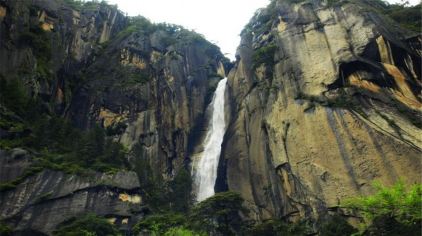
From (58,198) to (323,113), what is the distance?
23316 millimetres

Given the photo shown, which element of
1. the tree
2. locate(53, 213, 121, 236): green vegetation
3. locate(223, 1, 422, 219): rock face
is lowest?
locate(53, 213, 121, 236): green vegetation

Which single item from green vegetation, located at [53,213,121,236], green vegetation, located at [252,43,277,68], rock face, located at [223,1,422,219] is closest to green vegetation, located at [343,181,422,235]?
rock face, located at [223,1,422,219]

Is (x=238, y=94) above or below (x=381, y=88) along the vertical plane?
above

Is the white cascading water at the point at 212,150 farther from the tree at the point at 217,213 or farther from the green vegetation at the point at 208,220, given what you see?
the tree at the point at 217,213

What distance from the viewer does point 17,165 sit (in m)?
36.7

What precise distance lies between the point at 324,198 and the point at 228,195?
305 inches

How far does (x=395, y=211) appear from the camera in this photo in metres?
26.9

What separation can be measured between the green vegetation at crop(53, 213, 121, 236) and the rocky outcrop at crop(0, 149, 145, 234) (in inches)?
46.3

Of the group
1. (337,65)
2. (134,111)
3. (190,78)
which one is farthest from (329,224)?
(190,78)

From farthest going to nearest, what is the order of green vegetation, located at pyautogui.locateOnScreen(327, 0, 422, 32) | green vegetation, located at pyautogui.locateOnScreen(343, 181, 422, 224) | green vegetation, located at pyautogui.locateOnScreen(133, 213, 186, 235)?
green vegetation, located at pyautogui.locateOnScreen(327, 0, 422, 32) → green vegetation, located at pyautogui.locateOnScreen(133, 213, 186, 235) → green vegetation, located at pyautogui.locateOnScreen(343, 181, 422, 224)

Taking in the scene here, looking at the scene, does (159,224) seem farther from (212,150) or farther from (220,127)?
(220,127)

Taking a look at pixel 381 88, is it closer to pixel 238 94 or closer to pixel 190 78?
pixel 238 94

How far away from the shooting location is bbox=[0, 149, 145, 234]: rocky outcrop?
33584mm

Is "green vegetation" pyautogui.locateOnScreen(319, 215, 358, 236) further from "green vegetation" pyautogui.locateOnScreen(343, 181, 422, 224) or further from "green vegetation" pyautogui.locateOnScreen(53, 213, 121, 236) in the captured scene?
"green vegetation" pyautogui.locateOnScreen(53, 213, 121, 236)
